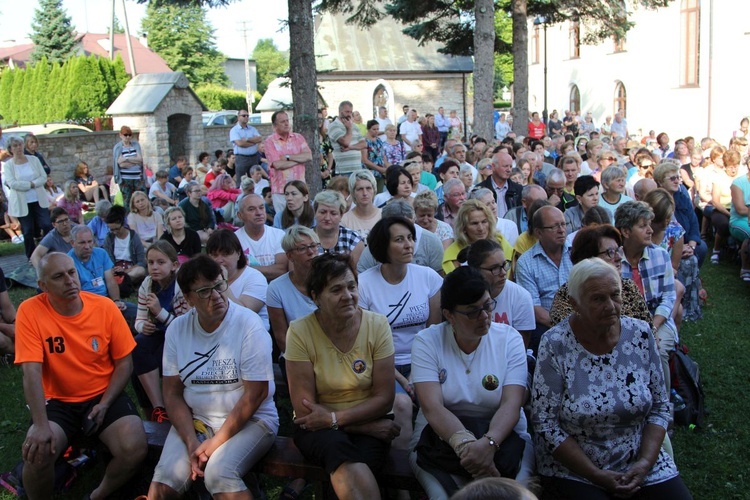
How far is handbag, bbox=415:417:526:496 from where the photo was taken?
341cm

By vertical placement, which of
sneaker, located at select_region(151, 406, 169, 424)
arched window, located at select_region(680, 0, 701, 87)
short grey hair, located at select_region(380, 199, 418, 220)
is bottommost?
sneaker, located at select_region(151, 406, 169, 424)

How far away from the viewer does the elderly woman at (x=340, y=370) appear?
3697mm

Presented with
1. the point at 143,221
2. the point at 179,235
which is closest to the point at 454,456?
the point at 179,235

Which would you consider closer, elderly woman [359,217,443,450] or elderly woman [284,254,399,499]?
elderly woman [284,254,399,499]

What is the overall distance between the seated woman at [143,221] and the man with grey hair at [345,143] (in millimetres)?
2892

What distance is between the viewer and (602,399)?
336cm

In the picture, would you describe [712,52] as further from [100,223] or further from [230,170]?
[100,223]

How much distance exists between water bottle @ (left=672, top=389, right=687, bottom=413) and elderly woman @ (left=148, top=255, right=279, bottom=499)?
267 cm

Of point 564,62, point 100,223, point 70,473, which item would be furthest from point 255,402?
point 564,62

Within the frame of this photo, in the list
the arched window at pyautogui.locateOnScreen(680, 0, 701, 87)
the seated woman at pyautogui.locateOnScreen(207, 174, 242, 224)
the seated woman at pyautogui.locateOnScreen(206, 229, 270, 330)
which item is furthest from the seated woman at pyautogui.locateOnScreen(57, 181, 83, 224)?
the arched window at pyautogui.locateOnScreen(680, 0, 701, 87)

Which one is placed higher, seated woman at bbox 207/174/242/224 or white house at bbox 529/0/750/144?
white house at bbox 529/0/750/144

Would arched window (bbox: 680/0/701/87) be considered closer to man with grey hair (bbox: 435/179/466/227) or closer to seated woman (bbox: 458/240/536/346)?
man with grey hair (bbox: 435/179/466/227)

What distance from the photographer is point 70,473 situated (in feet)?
15.3

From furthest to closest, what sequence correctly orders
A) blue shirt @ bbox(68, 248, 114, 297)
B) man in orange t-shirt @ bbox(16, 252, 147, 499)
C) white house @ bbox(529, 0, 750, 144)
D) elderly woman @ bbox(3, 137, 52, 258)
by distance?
white house @ bbox(529, 0, 750, 144) → elderly woman @ bbox(3, 137, 52, 258) → blue shirt @ bbox(68, 248, 114, 297) → man in orange t-shirt @ bbox(16, 252, 147, 499)
